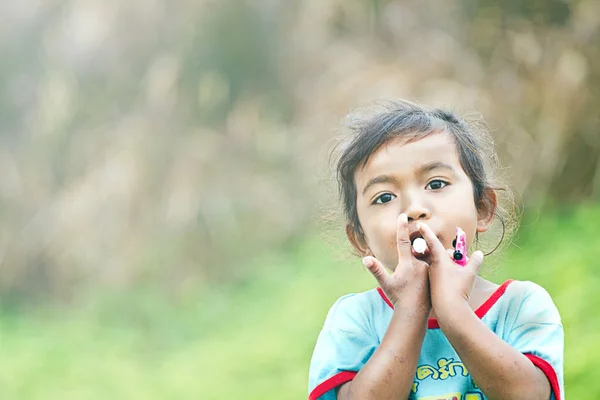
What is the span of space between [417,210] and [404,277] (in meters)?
0.11

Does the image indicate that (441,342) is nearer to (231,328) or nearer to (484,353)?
(484,353)

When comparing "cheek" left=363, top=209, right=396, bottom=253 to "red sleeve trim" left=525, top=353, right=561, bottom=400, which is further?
"cheek" left=363, top=209, right=396, bottom=253

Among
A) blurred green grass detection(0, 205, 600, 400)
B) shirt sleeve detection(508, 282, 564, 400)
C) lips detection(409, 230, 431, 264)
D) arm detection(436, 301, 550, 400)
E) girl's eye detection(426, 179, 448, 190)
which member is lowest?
arm detection(436, 301, 550, 400)

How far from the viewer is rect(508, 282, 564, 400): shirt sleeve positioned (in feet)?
4.46

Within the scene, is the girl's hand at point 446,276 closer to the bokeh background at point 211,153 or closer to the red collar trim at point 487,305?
the red collar trim at point 487,305

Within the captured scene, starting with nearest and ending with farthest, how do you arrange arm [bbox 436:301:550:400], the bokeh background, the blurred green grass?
1. arm [bbox 436:301:550:400]
2. the blurred green grass
3. the bokeh background

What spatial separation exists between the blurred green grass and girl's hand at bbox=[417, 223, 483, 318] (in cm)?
187

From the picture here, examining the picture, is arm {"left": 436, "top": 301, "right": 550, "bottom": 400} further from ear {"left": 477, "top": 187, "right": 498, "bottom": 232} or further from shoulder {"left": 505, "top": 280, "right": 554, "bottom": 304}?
ear {"left": 477, "top": 187, "right": 498, "bottom": 232}

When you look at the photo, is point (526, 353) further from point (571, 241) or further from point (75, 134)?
point (75, 134)

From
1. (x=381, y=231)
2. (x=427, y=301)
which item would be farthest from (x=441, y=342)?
(x=381, y=231)

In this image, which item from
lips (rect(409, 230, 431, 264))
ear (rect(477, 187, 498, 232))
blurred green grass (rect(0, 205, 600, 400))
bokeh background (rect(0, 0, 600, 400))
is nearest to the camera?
lips (rect(409, 230, 431, 264))

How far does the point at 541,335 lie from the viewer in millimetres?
1399

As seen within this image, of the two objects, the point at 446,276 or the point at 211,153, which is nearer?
the point at 446,276

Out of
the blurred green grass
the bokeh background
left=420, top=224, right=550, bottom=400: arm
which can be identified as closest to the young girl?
left=420, top=224, right=550, bottom=400: arm
